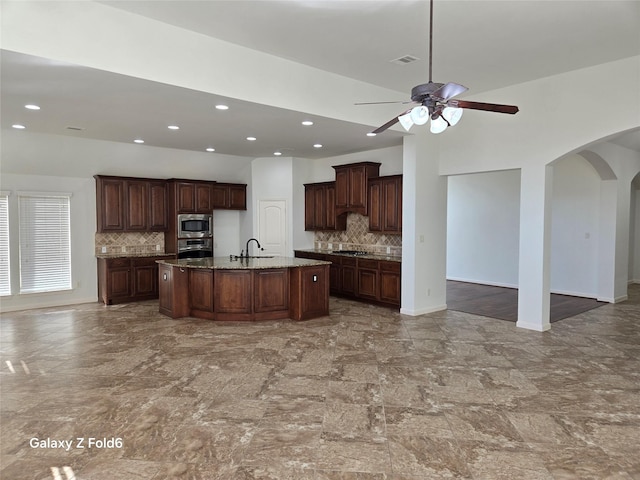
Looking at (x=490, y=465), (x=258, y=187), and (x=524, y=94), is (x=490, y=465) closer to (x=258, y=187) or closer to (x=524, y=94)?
(x=524, y=94)

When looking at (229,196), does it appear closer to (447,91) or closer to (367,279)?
(367,279)

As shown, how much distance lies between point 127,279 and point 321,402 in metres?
5.58

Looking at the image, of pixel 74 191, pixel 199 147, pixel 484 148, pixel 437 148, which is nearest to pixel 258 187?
pixel 199 147

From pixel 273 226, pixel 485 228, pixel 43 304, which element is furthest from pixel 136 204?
pixel 485 228

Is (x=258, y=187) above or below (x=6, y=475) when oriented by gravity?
above

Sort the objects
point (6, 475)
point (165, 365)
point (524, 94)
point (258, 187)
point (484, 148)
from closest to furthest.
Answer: point (6, 475), point (165, 365), point (524, 94), point (484, 148), point (258, 187)

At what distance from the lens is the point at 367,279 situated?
7.59 meters

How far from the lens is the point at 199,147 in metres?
7.68

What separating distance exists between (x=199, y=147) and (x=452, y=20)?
512 centimetres

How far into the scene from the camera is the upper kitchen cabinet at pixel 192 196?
332 inches

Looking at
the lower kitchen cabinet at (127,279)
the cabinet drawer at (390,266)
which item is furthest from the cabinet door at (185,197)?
the cabinet drawer at (390,266)

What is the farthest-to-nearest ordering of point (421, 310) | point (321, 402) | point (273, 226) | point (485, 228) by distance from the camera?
point (485, 228) < point (273, 226) < point (421, 310) < point (321, 402)

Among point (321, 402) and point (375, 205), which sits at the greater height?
point (375, 205)

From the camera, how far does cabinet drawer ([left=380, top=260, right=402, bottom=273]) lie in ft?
23.1
